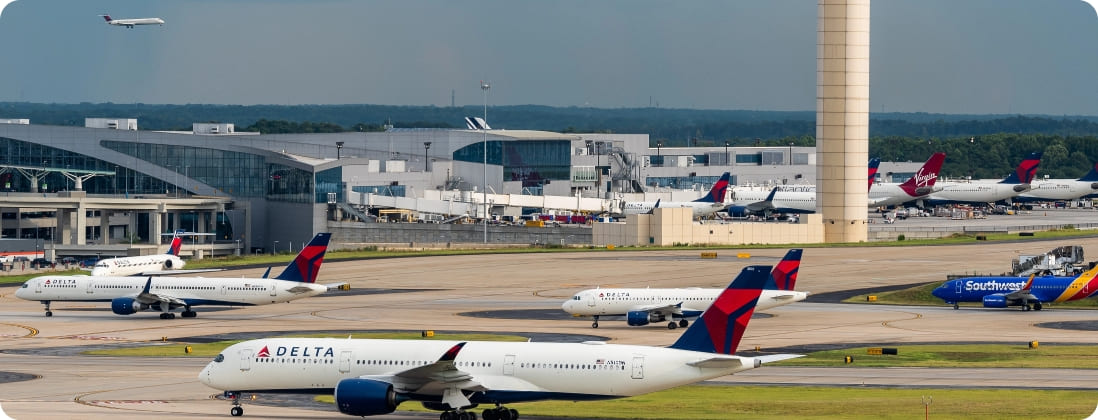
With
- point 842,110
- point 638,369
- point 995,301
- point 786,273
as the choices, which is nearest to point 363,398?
point 638,369

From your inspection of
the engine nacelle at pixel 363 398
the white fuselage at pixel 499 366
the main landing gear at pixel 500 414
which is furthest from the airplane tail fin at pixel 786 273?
the engine nacelle at pixel 363 398

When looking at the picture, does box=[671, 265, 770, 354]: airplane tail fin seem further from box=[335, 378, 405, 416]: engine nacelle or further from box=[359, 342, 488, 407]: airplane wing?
box=[335, 378, 405, 416]: engine nacelle

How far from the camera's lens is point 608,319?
4373 inches

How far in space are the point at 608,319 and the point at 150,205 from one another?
299ft

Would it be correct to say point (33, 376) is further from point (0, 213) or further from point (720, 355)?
point (0, 213)

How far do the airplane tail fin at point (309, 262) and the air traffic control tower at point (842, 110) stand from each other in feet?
273

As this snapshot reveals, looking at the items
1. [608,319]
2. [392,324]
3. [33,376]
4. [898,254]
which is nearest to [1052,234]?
[898,254]

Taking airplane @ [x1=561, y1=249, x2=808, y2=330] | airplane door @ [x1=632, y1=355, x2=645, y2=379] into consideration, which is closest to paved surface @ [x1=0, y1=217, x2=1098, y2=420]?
airplane @ [x1=561, y1=249, x2=808, y2=330]

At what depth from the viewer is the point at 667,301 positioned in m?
103

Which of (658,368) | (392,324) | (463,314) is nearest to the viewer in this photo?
(658,368)

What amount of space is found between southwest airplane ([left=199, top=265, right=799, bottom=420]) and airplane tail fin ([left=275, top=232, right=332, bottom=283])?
162 feet

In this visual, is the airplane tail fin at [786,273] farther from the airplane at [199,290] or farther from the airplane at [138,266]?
the airplane at [138,266]

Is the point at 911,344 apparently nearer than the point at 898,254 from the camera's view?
Yes

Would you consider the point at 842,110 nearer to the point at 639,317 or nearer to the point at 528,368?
the point at 639,317
